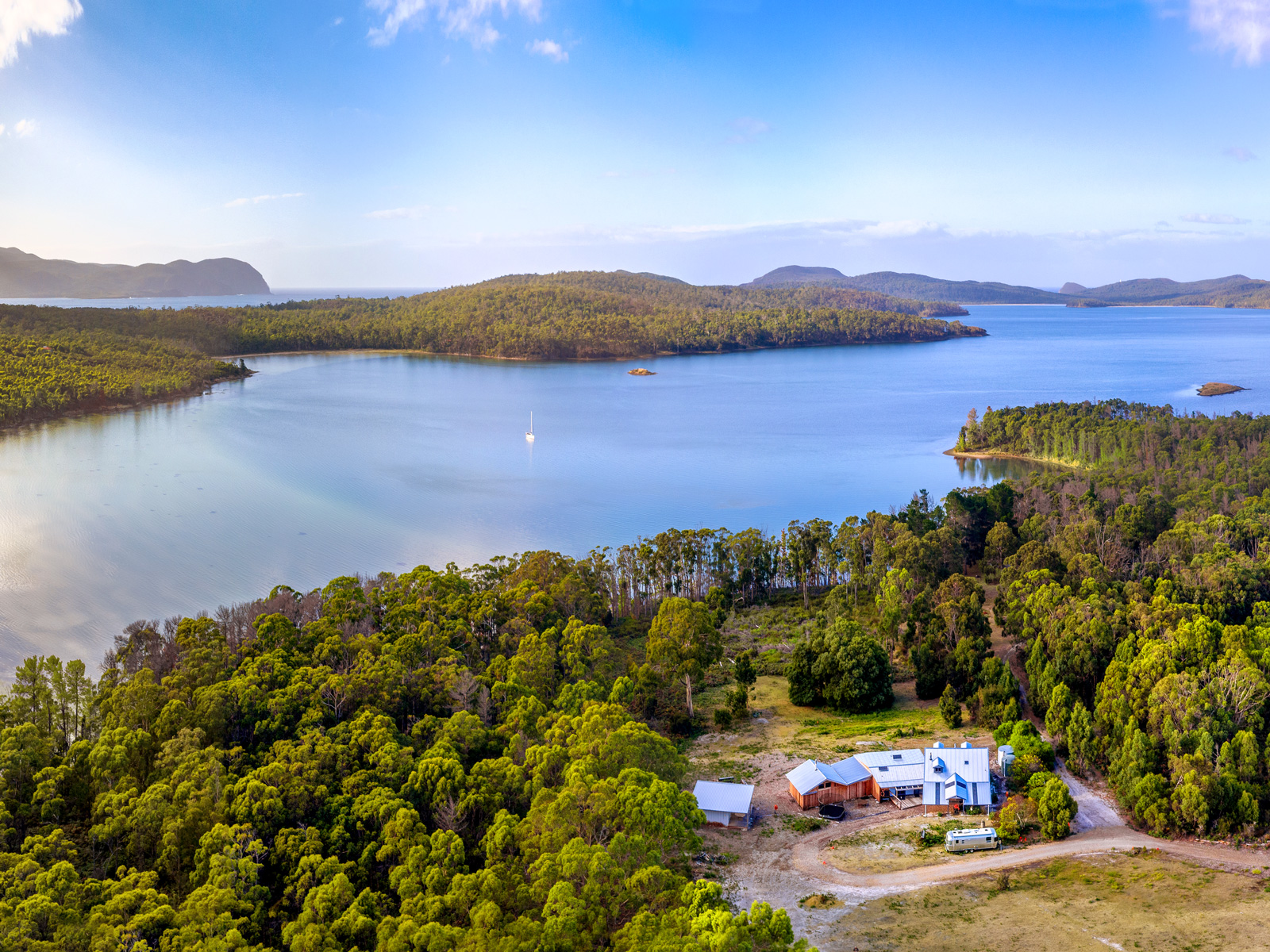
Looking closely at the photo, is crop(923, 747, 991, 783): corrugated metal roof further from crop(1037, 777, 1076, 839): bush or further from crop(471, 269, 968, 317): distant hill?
crop(471, 269, 968, 317): distant hill

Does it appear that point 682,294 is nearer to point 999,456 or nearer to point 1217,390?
point 1217,390

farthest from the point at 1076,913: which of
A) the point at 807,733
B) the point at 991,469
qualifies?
the point at 991,469

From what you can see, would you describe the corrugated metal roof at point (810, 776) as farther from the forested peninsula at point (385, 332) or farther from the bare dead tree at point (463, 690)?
the forested peninsula at point (385, 332)

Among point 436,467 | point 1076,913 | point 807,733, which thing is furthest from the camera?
point 436,467

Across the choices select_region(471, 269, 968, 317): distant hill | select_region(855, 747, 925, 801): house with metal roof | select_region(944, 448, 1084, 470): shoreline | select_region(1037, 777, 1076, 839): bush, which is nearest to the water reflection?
select_region(944, 448, 1084, 470): shoreline

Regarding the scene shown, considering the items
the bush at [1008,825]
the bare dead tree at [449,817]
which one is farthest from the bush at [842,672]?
the bare dead tree at [449,817]

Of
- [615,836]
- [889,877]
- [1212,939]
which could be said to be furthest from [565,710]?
[1212,939]

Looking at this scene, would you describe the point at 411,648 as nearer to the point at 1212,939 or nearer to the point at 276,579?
the point at 276,579
